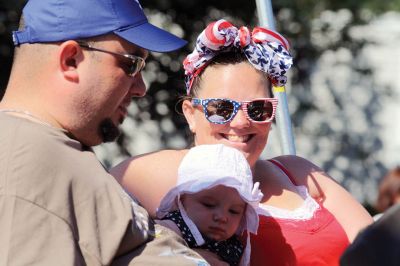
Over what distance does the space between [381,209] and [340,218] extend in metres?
2.07

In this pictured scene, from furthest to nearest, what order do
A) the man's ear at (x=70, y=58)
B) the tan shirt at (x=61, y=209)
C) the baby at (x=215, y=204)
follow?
the baby at (x=215, y=204), the man's ear at (x=70, y=58), the tan shirt at (x=61, y=209)

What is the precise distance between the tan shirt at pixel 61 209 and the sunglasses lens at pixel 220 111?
2.89ft

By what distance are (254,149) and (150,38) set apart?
80 centimetres

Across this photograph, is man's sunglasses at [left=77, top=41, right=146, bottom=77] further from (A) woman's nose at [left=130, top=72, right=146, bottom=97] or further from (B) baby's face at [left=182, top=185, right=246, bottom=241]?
(B) baby's face at [left=182, top=185, right=246, bottom=241]

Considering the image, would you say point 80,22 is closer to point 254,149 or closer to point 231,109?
point 231,109

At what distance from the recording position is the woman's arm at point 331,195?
3.46 meters

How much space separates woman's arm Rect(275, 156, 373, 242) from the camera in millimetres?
3457

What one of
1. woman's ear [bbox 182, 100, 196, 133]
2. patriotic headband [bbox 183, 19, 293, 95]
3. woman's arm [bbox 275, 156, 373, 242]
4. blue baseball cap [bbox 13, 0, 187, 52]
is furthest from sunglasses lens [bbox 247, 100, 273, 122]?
blue baseball cap [bbox 13, 0, 187, 52]

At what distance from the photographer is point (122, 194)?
248 centimetres

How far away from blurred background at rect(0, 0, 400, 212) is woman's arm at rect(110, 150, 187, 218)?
4104 millimetres

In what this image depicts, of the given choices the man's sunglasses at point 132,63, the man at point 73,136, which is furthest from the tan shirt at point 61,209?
the man's sunglasses at point 132,63

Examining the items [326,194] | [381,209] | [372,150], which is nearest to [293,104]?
[372,150]

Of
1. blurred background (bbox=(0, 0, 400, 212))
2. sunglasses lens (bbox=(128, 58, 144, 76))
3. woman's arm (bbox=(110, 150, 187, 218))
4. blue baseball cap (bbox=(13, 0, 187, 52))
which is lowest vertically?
blurred background (bbox=(0, 0, 400, 212))

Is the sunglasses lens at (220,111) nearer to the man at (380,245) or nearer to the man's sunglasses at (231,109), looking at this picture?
the man's sunglasses at (231,109)
